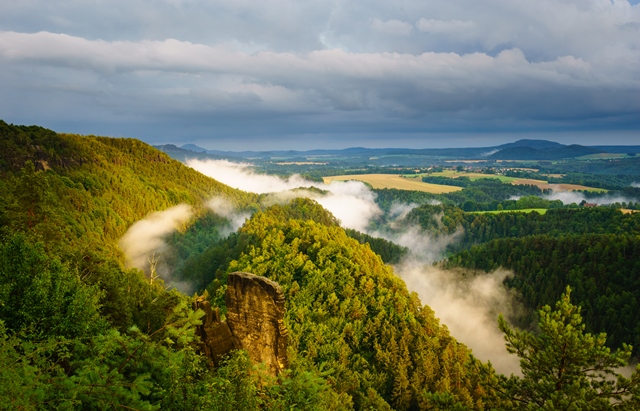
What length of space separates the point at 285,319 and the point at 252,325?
26.6 meters

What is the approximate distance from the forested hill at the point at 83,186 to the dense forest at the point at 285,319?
0.46m

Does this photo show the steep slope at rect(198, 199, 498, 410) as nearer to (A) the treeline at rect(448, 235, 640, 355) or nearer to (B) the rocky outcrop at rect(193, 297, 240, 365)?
(B) the rocky outcrop at rect(193, 297, 240, 365)

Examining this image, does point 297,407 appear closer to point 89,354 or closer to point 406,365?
point 89,354

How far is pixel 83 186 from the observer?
108m

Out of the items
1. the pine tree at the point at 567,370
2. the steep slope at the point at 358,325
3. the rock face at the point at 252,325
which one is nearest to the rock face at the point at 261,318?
the rock face at the point at 252,325

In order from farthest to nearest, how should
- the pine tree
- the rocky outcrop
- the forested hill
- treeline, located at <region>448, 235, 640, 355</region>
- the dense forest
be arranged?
treeline, located at <region>448, 235, 640, 355</region> < the forested hill < the rocky outcrop < the pine tree < the dense forest

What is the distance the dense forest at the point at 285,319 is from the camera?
15.2 m

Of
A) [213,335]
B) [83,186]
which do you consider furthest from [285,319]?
[83,186]

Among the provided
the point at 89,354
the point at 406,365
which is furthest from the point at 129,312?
the point at 406,365

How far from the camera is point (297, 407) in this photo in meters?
15.9

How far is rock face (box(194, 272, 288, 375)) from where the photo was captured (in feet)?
76.6

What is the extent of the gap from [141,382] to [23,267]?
1669 centimetres

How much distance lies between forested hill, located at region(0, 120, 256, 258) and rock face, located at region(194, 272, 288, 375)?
64.7 feet

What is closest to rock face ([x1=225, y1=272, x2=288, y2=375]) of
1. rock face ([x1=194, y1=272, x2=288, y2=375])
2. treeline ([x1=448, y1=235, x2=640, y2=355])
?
rock face ([x1=194, y1=272, x2=288, y2=375])
